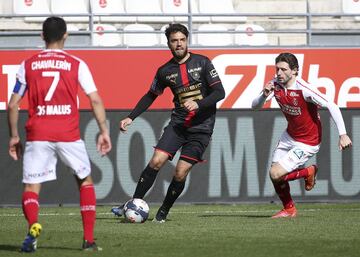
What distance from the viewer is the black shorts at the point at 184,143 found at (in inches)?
504

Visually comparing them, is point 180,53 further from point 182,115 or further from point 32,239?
point 32,239

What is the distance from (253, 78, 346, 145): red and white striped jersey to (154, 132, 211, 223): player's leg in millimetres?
994

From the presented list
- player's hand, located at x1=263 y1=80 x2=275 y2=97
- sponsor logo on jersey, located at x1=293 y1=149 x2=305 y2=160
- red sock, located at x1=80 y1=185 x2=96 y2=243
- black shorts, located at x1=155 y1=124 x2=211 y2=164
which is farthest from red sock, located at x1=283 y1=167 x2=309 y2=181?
red sock, located at x1=80 y1=185 x2=96 y2=243

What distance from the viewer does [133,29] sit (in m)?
22.4

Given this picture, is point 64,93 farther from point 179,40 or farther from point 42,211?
point 42,211

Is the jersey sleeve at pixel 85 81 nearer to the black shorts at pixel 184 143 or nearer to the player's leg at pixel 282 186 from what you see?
the black shorts at pixel 184 143

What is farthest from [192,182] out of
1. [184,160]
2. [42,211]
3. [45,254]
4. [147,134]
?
[45,254]

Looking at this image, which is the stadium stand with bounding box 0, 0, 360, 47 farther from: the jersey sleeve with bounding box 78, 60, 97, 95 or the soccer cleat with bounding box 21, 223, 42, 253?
the soccer cleat with bounding box 21, 223, 42, 253

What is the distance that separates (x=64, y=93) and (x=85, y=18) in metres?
13.7

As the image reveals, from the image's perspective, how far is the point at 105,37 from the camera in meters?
22.2

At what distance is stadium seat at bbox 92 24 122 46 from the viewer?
21.7m

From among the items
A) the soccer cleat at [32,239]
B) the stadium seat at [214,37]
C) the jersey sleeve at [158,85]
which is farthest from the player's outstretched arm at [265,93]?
the stadium seat at [214,37]

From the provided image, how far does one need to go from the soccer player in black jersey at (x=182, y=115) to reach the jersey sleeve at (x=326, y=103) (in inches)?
48.0

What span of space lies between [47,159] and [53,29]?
1.14 metres
